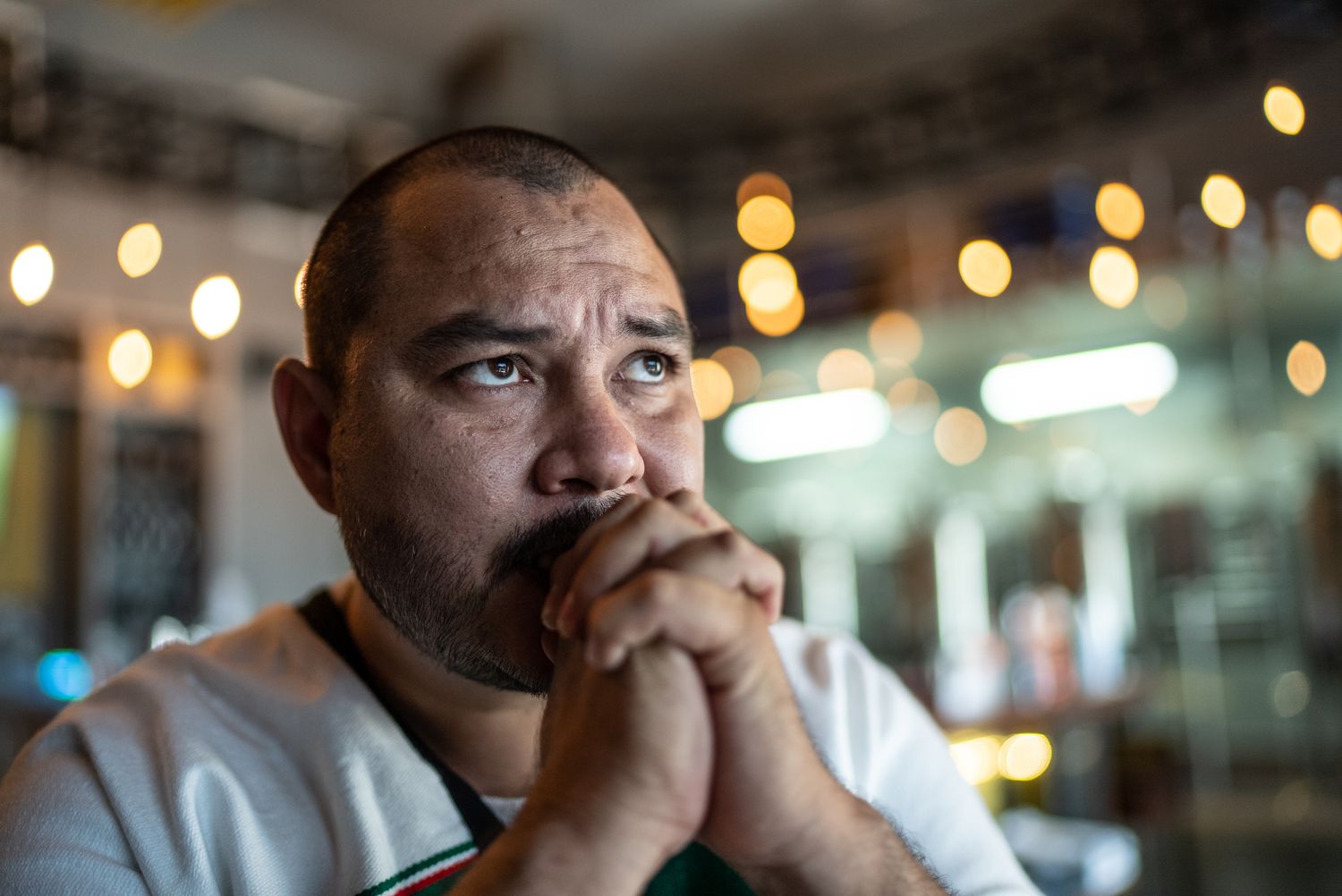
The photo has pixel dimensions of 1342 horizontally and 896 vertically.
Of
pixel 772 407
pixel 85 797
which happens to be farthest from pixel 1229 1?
pixel 85 797

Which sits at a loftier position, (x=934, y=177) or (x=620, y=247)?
(x=934, y=177)

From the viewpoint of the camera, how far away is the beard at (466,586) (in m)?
1.03

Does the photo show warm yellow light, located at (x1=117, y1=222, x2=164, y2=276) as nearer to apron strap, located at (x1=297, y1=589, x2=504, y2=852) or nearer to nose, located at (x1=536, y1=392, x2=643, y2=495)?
apron strap, located at (x1=297, y1=589, x2=504, y2=852)

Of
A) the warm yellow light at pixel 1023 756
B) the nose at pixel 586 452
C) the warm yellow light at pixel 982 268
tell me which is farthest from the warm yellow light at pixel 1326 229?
the nose at pixel 586 452

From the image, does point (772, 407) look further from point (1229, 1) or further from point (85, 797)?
point (85, 797)

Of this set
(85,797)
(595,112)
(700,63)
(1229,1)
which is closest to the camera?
(85,797)

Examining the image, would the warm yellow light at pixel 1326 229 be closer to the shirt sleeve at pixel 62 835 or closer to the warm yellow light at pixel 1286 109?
the warm yellow light at pixel 1286 109

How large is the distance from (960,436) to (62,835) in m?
7.38

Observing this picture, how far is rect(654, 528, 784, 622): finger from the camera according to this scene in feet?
2.70

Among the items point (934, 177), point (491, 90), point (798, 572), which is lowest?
point (798, 572)

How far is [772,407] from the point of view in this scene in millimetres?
8766

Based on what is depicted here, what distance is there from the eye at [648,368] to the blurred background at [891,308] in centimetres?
389

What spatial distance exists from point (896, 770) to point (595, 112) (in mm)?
6536

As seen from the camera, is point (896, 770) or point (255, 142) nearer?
point (896, 770)
